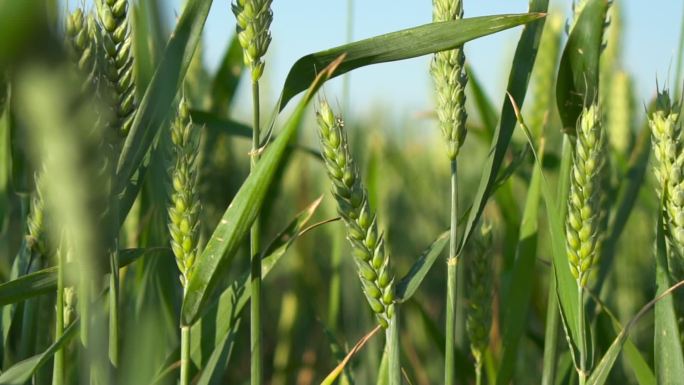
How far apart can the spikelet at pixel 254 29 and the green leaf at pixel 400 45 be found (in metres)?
0.04

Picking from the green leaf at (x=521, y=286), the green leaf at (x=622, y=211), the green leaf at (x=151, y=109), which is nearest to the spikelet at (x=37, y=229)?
the green leaf at (x=151, y=109)

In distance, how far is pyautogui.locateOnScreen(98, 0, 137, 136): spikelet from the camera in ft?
1.58

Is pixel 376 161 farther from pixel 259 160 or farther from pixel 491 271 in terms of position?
pixel 259 160

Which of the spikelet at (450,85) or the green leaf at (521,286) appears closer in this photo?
the spikelet at (450,85)

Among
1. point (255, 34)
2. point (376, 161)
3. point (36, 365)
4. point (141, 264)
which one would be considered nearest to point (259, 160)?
point (255, 34)

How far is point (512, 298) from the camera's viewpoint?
0.83 m

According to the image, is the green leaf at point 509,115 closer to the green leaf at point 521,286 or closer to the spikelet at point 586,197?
the spikelet at point 586,197

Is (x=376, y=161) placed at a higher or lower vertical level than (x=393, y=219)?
higher

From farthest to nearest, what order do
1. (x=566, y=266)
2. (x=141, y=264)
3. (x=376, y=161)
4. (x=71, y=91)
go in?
(x=376, y=161) < (x=141, y=264) < (x=566, y=266) < (x=71, y=91)

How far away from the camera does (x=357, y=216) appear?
0.55m

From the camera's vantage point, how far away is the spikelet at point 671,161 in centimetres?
63

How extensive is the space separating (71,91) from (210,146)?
1132mm

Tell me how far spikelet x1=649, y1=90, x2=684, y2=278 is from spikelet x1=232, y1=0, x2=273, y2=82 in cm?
34

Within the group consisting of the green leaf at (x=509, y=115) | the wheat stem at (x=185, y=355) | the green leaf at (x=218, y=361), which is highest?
the green leaf at (x=509, y=115)
